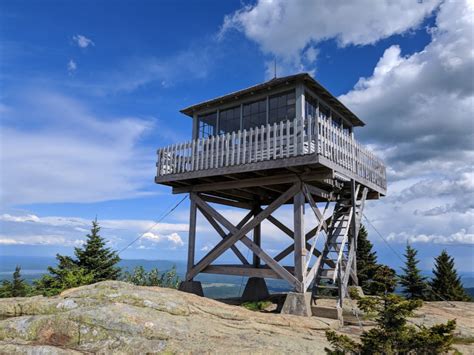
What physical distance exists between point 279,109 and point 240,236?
4470 millimetres

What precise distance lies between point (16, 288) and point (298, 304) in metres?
18.1

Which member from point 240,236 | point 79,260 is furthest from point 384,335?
point 79,260

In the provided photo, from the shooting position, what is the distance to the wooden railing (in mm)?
10727

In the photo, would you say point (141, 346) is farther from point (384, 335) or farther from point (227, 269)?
point (227, 269)

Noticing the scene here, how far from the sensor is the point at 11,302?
7.98 metres

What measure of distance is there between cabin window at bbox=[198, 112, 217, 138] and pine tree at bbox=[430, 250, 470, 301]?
1808cm

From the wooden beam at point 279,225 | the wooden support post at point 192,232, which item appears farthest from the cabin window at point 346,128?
the wooden support post at point 192,232

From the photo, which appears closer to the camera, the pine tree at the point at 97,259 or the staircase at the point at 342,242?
the staircase at the point at 342,242

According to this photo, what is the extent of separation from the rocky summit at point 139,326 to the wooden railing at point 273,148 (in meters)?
4.70

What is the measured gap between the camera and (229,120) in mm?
13852

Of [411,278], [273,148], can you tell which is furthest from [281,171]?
[411,278]

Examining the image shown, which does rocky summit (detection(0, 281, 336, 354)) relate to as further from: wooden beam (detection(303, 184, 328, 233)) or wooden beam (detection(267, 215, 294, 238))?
wooden beam (detection(267, 215, 294, 238))

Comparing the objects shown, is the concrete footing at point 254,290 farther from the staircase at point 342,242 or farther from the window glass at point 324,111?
the window glass at point 324,111

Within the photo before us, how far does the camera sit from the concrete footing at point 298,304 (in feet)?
33.1
